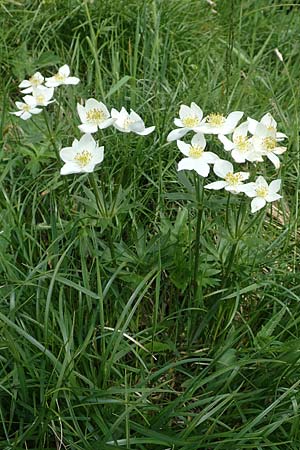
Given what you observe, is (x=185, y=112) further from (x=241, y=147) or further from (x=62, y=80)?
(x=62, y=80)

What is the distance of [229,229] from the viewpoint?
Answer: 146 centimetres

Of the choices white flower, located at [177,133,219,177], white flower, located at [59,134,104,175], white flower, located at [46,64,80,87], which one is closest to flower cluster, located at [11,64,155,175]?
white flower, located at [59,134,104,175]

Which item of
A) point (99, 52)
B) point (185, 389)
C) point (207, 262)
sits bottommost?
point (185, 389)

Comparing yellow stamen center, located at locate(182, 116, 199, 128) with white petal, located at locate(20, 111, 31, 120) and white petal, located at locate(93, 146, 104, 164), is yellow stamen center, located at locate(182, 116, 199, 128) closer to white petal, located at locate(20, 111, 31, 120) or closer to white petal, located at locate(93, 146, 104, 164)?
white petal, located at locate(93, 146, 104, 164)

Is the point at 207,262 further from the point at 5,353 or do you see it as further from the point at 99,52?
the point at 99,52

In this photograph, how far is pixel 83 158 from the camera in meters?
1.39

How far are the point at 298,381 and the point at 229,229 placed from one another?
0.34 m

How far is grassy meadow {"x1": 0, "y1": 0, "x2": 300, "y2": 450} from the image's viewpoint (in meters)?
1.40

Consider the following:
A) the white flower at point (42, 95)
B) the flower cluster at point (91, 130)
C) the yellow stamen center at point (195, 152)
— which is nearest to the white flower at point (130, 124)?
the flower cluster at point (91, 130)

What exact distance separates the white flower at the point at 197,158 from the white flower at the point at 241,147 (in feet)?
0.12

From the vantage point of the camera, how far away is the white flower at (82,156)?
137 centimetres

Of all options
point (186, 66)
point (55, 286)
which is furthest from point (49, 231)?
point (186, 66)

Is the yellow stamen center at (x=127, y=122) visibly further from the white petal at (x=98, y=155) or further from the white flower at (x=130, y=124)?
the white petal at (x=98, y=155)

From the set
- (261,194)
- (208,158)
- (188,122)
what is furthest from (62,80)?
(261,194)
